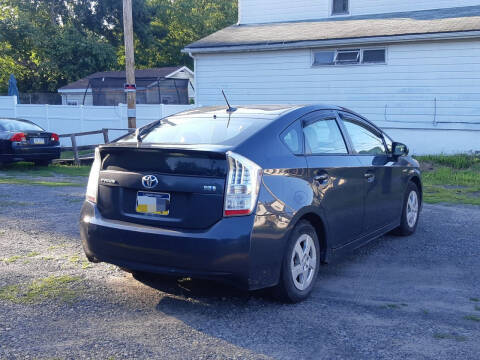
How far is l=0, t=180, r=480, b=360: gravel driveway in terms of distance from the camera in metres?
3.78

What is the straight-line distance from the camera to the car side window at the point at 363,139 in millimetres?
5871

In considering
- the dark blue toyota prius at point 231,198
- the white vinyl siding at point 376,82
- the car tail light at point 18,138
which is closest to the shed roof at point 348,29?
the white vinyl siding at point 376,82

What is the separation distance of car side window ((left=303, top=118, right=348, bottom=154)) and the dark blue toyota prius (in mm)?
13

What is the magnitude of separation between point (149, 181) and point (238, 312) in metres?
1.26

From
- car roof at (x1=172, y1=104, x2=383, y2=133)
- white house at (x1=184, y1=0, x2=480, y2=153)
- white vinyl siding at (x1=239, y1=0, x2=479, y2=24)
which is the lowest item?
car roof at (x1=172, y1=104, x2=383, y2=133)

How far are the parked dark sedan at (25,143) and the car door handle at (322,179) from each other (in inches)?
430

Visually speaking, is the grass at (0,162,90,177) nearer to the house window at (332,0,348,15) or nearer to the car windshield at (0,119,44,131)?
the car windshield at (0,119,44,131)

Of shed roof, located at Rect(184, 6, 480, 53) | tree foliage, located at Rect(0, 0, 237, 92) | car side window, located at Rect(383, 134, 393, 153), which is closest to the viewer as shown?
car side window, located at Rect(383, 134, 393, 153)

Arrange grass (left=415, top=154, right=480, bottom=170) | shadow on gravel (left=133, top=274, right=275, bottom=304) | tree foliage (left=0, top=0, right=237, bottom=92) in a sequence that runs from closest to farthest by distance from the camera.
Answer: shadow on gravel (left=133, top=274, right=275, bottom=304), grass (left=415, top=154, right=480, bottom=170), tree foliage (left=0, top=0, right=237, bottom=92)

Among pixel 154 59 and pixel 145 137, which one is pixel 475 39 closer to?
pixel 145 137

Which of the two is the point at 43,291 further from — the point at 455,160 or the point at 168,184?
the point at 455,160

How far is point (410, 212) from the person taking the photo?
7.12 meters

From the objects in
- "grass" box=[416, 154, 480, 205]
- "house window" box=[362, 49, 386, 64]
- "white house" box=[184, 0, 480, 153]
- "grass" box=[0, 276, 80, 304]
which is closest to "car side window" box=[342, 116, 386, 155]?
"grass" box=[0, 276, 80, 304]

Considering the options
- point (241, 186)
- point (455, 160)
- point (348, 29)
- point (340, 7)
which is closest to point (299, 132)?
point (241, 186)
